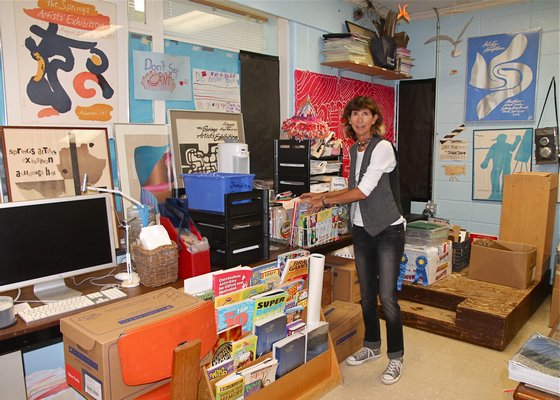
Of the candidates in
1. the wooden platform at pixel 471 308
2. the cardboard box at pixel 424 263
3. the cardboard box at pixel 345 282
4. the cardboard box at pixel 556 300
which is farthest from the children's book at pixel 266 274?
the cardboard box at pixel 556 300

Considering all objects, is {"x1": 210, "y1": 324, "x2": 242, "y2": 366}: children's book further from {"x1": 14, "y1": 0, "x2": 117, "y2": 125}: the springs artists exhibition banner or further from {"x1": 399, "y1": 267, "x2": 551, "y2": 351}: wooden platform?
{"x1": 399, "y1": 267, "x2": 551, "y2": 351}: wooden platform

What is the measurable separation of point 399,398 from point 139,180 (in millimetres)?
1926

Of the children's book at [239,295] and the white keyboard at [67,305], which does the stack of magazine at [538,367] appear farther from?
the white keyboard at [67,305]

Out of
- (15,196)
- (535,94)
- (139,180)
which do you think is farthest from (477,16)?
(15,196)

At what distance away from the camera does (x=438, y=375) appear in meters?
2.78

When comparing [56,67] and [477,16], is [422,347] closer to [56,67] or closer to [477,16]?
[56,67]

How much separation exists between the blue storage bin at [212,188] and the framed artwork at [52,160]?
1.49ft

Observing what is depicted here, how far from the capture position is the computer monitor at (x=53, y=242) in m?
1.83

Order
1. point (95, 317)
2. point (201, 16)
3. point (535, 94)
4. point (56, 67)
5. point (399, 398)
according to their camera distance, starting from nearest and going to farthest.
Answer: point (95, 317) → point (56, 67) → point (399, 398) → point (201, 16) → point (535, 94)

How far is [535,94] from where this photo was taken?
13.6ft

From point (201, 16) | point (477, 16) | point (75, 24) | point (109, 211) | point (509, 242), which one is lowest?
point (509, 242)

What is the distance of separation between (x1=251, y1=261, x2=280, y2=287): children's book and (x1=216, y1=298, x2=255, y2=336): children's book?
0.13 meters

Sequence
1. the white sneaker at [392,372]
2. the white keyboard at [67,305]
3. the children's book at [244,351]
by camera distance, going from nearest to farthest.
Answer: the white keyboard at [67,305], the children's book at [244,351], the white sneaker at [392,372]

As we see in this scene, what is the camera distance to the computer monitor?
1.83 metres
